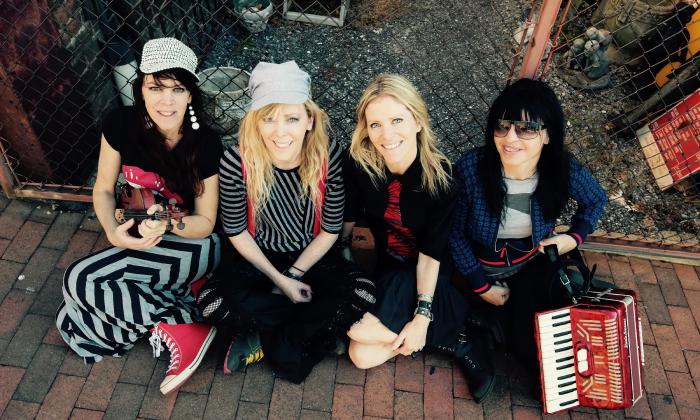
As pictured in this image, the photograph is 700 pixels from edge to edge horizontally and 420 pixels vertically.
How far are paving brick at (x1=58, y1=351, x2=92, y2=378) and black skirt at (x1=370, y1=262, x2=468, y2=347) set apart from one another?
1612 mm

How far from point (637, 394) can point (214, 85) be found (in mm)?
3399

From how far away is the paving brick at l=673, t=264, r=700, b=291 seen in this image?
348 cm

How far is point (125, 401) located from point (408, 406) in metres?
1.51

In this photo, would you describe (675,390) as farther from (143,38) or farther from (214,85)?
(143,38)

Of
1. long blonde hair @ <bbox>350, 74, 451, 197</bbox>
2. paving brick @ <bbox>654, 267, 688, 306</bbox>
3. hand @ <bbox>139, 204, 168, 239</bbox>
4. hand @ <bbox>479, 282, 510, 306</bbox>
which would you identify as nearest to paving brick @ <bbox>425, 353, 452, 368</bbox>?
hand @ <bbox>479, 282, 510, 306</bbox>

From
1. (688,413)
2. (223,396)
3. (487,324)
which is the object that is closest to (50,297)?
(223,396)

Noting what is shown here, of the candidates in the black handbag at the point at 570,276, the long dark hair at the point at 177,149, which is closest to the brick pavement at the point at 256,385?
the black handbag at the point at 570,276

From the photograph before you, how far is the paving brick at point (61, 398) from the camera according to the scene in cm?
276

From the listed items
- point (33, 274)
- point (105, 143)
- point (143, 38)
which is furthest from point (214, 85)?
point (33, 274)

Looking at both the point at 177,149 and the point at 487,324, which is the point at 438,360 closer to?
the point at 487,324

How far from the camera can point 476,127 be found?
4.59m

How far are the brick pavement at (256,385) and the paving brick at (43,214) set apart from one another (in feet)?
1.45

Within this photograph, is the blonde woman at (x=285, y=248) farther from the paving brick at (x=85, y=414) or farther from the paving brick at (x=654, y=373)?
the paving brick at (x=654, y=373)

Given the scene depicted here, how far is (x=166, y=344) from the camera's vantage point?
9.57 ft
